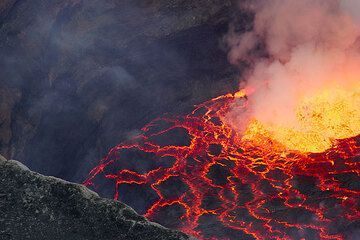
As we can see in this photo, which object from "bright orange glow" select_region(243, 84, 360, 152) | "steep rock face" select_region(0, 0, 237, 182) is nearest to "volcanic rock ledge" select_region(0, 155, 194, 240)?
"bright orange glow" select_region(243, 84, 360, 152)

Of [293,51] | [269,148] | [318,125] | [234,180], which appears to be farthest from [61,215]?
[293,51]

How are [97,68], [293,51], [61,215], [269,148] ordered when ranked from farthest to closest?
[97,68] < [293,51] < [269,148] < [61,215]

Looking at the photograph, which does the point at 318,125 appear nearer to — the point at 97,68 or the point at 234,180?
the point at 234,180

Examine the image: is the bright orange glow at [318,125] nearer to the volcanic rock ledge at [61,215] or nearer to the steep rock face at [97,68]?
the steep rock face at [97,68]

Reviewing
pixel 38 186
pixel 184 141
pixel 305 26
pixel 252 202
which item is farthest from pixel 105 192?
pixel 305 26

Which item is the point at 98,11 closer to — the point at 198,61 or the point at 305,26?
the point at 198,61

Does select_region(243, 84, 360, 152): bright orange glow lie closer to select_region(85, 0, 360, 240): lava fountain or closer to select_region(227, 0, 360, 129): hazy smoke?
select_region(85, 0, 360, 240): lava fountain
